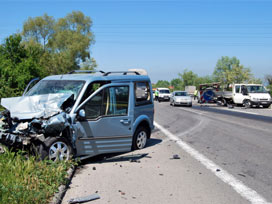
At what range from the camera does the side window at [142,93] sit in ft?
27.6

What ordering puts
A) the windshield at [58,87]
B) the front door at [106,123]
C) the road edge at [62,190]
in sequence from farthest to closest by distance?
the windshield at [58,87] → the front door at [106,123] → the road edge at [62,190]

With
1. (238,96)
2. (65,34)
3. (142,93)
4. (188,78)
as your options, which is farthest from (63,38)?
(188,78)

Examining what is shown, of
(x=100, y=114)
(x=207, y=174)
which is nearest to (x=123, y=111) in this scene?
(x=100, y=114)

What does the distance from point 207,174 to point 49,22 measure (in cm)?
5942

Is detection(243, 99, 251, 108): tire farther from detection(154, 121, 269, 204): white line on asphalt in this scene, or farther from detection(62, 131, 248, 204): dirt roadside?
detection(62, 131, 248, 204): dirt roadside

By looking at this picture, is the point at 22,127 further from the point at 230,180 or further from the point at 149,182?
the point at 230,180

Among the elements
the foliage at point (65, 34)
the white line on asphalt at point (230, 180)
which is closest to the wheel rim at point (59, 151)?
the white line on asphalt at point (230, 180)

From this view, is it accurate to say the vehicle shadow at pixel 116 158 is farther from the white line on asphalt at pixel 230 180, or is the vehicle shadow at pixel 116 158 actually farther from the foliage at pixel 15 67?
the foliage at pixel 15 67

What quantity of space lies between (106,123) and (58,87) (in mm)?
1342

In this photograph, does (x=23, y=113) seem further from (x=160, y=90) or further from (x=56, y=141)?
(x=160, y=90)

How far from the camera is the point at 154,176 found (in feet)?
20.2

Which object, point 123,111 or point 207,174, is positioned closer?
point 207,174

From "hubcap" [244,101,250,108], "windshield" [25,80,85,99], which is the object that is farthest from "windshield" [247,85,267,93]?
"windshield" [25,80,85,99]

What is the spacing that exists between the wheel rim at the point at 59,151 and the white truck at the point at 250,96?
26.1 meters
